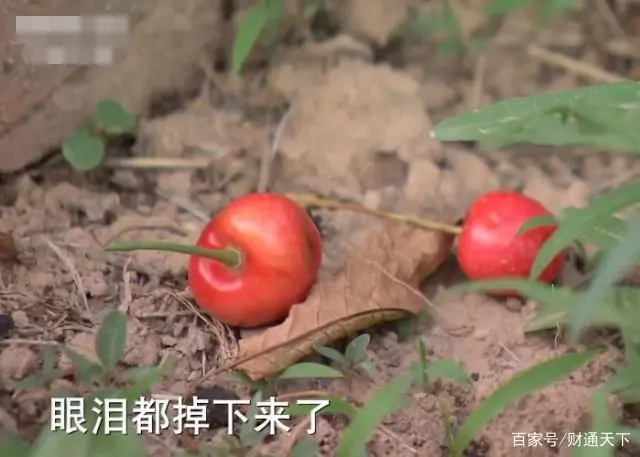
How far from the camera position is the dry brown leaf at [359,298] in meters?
0.69

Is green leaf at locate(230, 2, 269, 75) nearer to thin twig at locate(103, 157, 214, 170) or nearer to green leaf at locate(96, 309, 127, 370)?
thin twig at locate(103, 157, 214, 170)

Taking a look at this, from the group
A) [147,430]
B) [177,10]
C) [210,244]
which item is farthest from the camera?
[177,10]

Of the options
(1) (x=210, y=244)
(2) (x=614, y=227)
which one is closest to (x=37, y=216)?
(1) (x=210, y=244)

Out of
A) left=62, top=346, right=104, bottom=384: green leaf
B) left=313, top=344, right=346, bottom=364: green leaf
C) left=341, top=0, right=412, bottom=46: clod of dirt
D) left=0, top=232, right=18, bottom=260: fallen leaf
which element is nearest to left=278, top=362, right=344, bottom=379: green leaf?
left=313, top=344, right=346, bottom=364: green leaf

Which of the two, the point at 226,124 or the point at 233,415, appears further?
the point at 226,124

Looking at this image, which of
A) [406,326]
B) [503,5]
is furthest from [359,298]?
[503,5]

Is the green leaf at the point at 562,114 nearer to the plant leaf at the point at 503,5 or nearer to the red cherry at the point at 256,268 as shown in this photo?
the red cherry at the point at 256,268

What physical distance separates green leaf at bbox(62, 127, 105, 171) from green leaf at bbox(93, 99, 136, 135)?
0.04 feet

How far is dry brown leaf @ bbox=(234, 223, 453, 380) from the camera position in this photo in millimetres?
693

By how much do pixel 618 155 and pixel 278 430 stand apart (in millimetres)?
496

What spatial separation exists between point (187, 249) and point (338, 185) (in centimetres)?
26

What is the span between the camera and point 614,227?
679mm

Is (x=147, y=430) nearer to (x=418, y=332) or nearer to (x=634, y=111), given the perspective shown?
(x=418, y=332)

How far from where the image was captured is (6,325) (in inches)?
26.8
